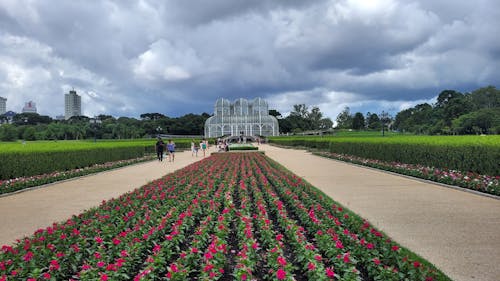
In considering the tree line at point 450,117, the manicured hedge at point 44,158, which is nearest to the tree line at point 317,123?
the tree line at point 450,117

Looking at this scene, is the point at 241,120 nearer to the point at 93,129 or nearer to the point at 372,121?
the point at 93,129

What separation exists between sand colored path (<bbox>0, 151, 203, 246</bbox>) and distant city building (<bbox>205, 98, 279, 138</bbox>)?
7001cm

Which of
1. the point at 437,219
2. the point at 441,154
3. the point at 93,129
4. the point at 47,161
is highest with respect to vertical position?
the point at 93,129

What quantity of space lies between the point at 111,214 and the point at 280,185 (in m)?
4.43

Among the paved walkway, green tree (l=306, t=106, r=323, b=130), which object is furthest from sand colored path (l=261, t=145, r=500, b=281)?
green tree (l=306, t=106, r=323, b=130)

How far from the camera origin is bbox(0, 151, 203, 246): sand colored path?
6214 mm

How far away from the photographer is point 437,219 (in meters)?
6.22

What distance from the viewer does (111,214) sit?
20.0ft

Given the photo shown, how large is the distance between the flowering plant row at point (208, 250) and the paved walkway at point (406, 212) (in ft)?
2.20

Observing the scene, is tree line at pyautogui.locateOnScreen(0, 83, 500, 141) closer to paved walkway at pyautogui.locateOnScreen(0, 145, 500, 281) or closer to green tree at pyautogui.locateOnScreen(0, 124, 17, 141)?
green tree at pyautogui.locateOnScreen(0, 124, 17, 141)

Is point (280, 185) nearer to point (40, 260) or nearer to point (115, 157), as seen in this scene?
point (40, 260)

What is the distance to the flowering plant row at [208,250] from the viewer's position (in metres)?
3.43

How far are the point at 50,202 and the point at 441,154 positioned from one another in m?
12.7

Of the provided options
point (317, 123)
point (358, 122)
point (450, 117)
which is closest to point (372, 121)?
point (358, 122)
